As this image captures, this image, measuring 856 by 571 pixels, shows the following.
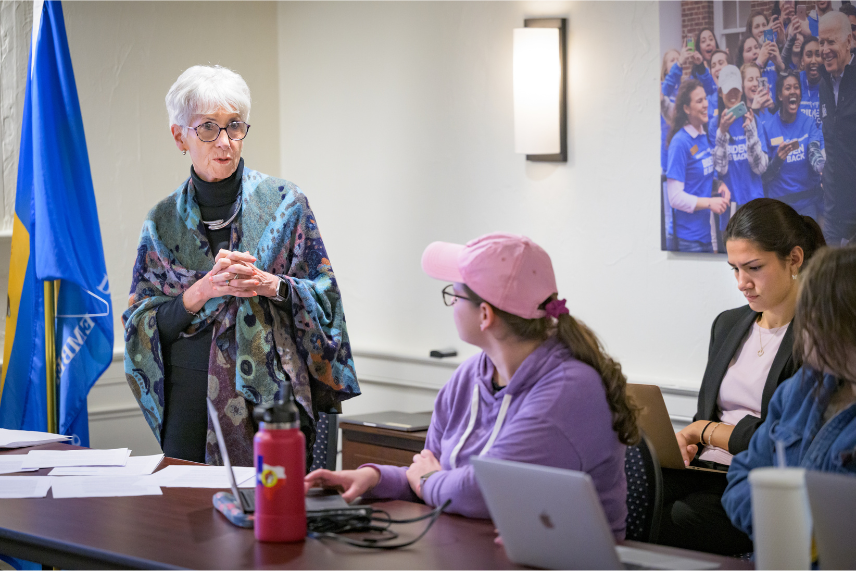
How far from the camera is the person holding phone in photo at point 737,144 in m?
2.96

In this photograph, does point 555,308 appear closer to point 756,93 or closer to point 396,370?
point 756,93

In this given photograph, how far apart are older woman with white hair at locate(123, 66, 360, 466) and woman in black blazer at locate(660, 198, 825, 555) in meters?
0.93

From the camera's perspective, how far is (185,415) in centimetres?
240

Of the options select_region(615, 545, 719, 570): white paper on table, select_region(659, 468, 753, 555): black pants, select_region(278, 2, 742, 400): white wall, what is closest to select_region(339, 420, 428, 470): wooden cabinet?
select_region(278, 2, 742, 400): white wall

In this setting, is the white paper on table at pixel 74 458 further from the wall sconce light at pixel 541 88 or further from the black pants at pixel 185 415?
the wall sconce light at pixel 541 88

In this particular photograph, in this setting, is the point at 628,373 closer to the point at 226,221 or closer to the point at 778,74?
the point at 778,74

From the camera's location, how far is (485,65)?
3.73 metres

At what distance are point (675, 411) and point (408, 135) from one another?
1624mm

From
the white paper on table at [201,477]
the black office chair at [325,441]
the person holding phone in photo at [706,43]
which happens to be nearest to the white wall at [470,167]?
the person holding phone in photo at [706,43]

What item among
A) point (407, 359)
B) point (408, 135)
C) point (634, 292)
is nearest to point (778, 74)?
point (634, 292)

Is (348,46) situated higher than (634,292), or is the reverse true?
(348,46)

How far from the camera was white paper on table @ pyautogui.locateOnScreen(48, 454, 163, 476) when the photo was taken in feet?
6.69

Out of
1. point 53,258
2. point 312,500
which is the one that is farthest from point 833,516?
point 53,258

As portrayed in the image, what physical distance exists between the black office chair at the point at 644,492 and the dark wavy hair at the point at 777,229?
863 millimetres
